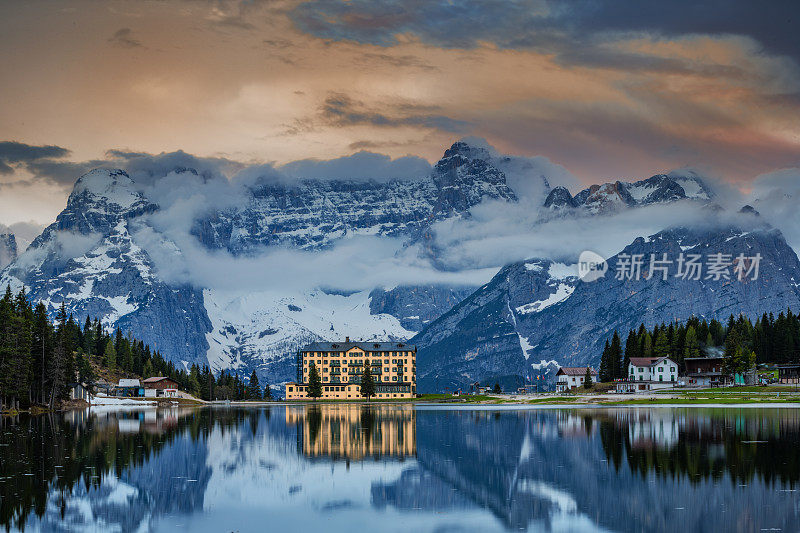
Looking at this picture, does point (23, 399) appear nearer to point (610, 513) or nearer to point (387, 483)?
point (387, 483)

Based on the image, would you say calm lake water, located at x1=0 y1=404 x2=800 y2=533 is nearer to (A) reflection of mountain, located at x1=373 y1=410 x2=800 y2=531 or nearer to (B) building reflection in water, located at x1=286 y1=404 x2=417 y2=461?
(A) reflection of mountain, located at x1=373 y1=410 x2=800 y2=531

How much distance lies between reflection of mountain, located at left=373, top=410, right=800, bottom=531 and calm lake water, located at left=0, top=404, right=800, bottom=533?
0.35 ft

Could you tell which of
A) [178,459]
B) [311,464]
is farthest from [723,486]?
[178,459]

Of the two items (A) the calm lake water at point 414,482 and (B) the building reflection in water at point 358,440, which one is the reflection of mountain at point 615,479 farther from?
(B) the building reflection in water at point 358,440

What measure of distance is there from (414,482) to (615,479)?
36.1 feet

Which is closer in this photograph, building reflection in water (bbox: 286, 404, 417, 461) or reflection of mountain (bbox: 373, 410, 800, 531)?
reflection of mountain (bbox: 373, 410, 800, 531)

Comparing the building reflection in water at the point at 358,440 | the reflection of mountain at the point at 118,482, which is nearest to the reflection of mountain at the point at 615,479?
the building reflection in water at the point at 358,440

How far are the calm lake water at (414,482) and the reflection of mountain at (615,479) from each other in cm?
11

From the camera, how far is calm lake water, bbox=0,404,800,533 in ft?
125

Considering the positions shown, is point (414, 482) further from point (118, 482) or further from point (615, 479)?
point (118, 482)

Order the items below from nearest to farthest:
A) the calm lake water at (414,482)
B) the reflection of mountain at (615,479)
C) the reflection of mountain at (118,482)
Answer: the reflection of mountain at (615,479) → the calm lake water at (414,482) → the reflection of mountain at (118,482)

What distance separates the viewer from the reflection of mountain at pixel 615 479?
37750mm

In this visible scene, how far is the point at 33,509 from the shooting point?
131ft

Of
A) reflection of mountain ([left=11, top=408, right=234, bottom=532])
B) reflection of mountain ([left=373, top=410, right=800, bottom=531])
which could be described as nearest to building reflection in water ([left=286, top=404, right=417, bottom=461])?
reflection of mountain ([left=373, top=410, right=800, bottom=531])
